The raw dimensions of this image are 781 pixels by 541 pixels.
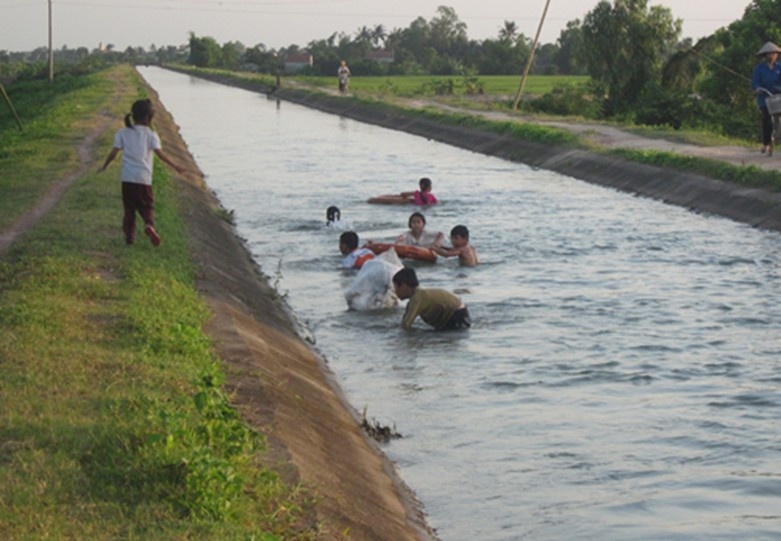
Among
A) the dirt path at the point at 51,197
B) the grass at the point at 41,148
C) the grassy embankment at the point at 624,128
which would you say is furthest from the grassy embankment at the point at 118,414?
the grassy embankment at the point at 624,128

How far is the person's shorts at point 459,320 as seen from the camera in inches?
528

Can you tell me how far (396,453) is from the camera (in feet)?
30.8

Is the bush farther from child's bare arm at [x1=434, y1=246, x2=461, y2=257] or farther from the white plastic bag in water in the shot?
the white plastic bag in water

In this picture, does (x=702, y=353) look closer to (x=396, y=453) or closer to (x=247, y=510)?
(x=396, y=453)

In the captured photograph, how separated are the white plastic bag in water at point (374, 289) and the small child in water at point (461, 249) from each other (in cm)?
279

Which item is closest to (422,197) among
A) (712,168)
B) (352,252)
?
(712,168)

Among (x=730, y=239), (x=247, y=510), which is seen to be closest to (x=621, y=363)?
(x=247, y=510)

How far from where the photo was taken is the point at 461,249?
692 inches

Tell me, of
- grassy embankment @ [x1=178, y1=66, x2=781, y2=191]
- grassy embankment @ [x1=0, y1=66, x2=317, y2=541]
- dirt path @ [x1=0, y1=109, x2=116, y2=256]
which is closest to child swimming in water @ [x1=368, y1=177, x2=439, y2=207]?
grassy embankment @ [x1=178, y1=66, x2=781, y2=191]

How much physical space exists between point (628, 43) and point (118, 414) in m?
42.7

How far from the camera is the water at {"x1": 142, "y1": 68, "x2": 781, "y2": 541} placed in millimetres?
8203

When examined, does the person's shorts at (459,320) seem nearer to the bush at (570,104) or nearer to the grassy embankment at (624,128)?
the grassy embankment at (624,128)

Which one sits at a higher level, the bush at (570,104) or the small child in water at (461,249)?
the bush at (570,104)

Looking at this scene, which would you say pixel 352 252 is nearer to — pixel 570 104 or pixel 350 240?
pixel 350 240
